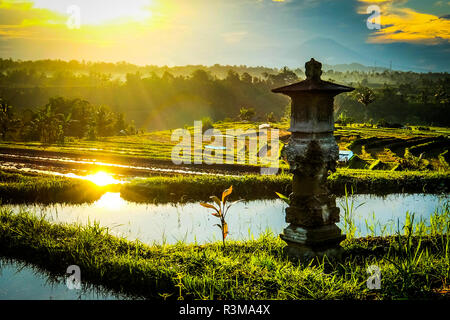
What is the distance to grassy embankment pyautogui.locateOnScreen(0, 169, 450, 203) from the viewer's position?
36.9 ft

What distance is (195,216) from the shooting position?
916cm

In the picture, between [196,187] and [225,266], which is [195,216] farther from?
[225,266]

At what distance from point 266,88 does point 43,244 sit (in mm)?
73828

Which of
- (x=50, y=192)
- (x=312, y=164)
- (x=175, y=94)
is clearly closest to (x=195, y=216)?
(x=312, y=164)

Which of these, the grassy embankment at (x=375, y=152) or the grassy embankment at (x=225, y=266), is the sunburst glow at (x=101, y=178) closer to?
the grassy embankment at (x=375, y=152)

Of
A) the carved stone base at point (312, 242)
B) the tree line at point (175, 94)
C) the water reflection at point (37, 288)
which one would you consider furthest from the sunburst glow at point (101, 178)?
the tree line at point (175, 94)

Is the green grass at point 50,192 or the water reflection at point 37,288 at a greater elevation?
the green grass at point 50,192

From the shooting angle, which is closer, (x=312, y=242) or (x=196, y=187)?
(x=312, y=242)

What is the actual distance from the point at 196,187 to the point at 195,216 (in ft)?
8.58

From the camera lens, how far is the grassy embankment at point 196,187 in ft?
36.9

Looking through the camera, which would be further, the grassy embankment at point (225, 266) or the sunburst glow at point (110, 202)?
the sunburst glow at point (110, 202)

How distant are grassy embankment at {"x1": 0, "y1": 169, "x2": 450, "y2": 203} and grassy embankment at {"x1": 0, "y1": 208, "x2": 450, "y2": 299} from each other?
13.8ft

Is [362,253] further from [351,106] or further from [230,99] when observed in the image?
[230,99]

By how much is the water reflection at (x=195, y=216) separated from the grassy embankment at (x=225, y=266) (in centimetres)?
110
